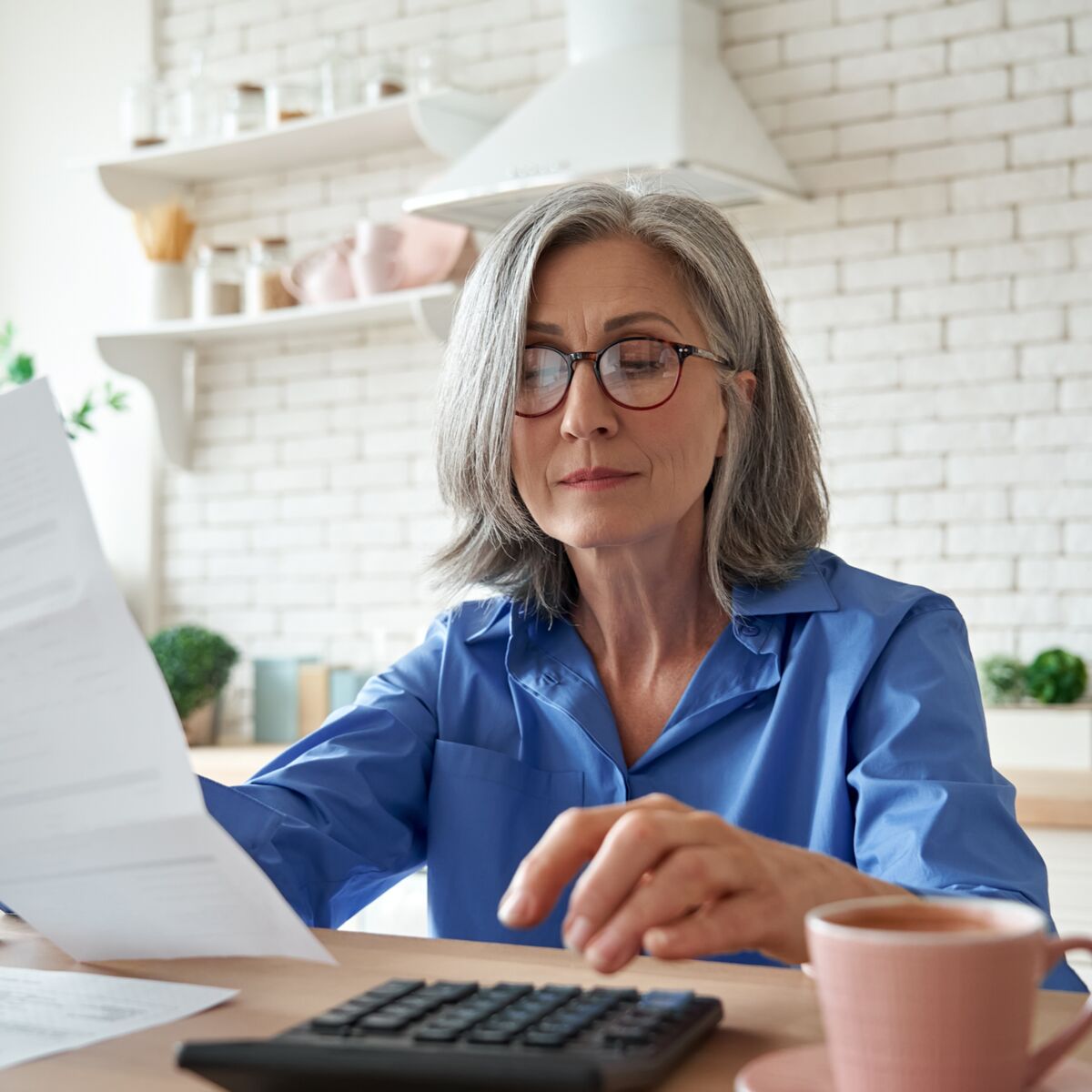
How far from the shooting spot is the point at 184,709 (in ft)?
12.3

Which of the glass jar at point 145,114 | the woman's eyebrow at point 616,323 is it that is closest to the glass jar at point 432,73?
the glass jar at point 145,114

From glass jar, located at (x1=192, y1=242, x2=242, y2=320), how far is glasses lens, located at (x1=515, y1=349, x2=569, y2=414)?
2.62 metres

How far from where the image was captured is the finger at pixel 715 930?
0.74m

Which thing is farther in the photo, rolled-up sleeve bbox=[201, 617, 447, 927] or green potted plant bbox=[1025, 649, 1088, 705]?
green potted plant bbox=[1025, 649, 1088, 705]

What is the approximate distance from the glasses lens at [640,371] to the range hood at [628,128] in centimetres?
160

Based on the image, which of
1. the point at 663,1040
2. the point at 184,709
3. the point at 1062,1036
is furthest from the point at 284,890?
the point at 184,709

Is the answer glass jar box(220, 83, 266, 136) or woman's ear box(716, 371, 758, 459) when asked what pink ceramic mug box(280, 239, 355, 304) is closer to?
glass jar box(220, 83, 266, 136)

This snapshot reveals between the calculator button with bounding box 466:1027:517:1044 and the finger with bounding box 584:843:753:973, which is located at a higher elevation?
the finger with bounding box 584:843:753:973

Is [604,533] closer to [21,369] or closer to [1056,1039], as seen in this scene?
[1056,1039]

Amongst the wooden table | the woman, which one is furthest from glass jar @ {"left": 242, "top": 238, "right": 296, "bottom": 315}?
the wooden table

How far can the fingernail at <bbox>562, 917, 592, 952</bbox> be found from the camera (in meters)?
0.73

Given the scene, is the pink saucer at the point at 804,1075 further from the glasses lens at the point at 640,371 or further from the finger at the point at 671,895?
the glasses lens at the point at 640,371

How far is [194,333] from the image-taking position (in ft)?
13.0

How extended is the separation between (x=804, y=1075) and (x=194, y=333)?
141 inches
